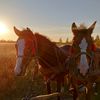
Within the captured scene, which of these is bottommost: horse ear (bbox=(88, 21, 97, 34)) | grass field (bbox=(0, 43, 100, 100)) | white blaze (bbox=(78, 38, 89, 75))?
grass field (bbox=(0, 43, 100, 100))

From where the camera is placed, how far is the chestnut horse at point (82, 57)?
8.19 meters

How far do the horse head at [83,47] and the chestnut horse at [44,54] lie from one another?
76cm

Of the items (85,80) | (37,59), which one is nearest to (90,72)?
(85,80)

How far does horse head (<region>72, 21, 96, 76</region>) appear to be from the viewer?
26.6 feet

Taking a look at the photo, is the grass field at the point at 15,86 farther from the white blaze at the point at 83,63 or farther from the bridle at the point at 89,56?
the white blaze at the point at 83,63

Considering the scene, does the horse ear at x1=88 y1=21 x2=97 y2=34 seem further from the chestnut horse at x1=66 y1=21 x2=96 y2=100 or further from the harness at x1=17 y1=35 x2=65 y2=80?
the harness at x1=17 y1=35 x2=65 y2=80

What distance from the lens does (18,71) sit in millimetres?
8031

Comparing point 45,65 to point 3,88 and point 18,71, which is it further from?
point 3,88

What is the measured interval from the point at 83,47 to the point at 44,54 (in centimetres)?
116

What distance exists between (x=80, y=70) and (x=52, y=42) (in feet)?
5.09

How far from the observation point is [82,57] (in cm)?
821

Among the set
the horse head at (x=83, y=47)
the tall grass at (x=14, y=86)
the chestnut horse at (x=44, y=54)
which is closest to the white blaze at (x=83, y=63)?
the horse head at (x=83, y=47)

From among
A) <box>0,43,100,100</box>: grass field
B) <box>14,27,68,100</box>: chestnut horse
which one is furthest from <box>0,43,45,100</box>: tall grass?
<box>14,27,68,100</box>: chestnut horse

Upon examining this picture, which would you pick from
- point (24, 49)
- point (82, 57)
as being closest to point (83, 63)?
point (82, 57)
